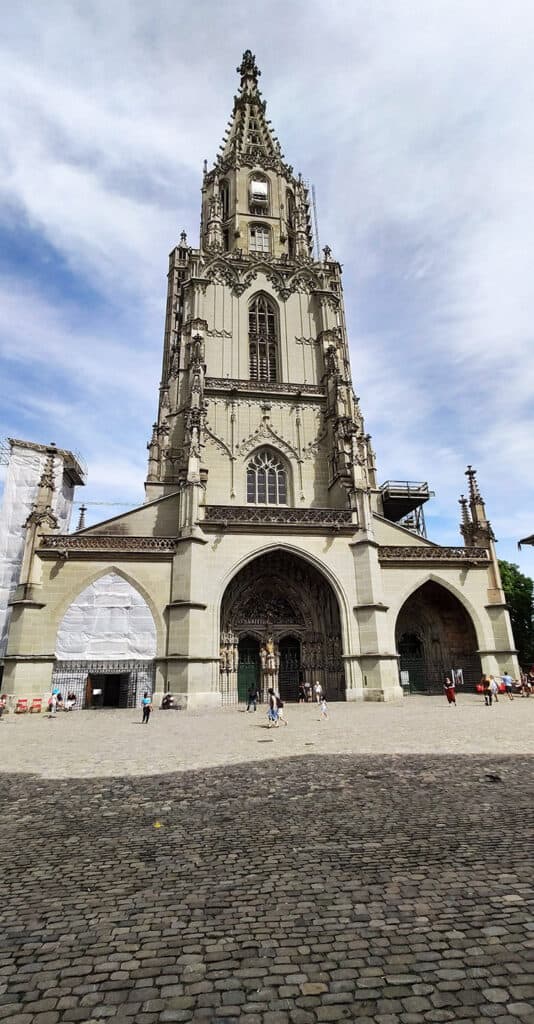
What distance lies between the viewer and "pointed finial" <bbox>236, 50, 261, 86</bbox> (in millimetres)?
46688

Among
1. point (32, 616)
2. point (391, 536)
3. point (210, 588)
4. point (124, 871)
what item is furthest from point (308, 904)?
point (391, 536)

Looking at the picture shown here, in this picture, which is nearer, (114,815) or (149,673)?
(114,815)

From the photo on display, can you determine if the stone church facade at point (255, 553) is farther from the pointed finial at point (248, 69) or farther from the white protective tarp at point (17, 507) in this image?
the pointed finial at point (248, 69)

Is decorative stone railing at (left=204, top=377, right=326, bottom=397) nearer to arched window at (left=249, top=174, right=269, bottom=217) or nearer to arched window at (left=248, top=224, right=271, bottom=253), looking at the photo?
arched window at (left=248, top=224, right=271, bottom=253)

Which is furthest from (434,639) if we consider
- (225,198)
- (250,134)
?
(250,134)

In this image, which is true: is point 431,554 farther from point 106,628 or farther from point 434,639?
point 106,628

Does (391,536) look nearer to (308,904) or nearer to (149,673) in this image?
(149,673)

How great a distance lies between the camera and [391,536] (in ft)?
80.5

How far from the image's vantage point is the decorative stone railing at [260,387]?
2809cm

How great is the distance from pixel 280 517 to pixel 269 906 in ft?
63.5

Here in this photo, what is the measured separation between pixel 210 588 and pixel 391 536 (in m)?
9.57

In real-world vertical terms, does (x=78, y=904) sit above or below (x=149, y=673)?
below

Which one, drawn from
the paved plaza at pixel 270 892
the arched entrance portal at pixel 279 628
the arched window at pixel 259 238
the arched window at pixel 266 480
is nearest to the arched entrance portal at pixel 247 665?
the arched entrance portal at pixel 279 628

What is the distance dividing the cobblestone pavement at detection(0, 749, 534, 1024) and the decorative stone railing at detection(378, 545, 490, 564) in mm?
17448
